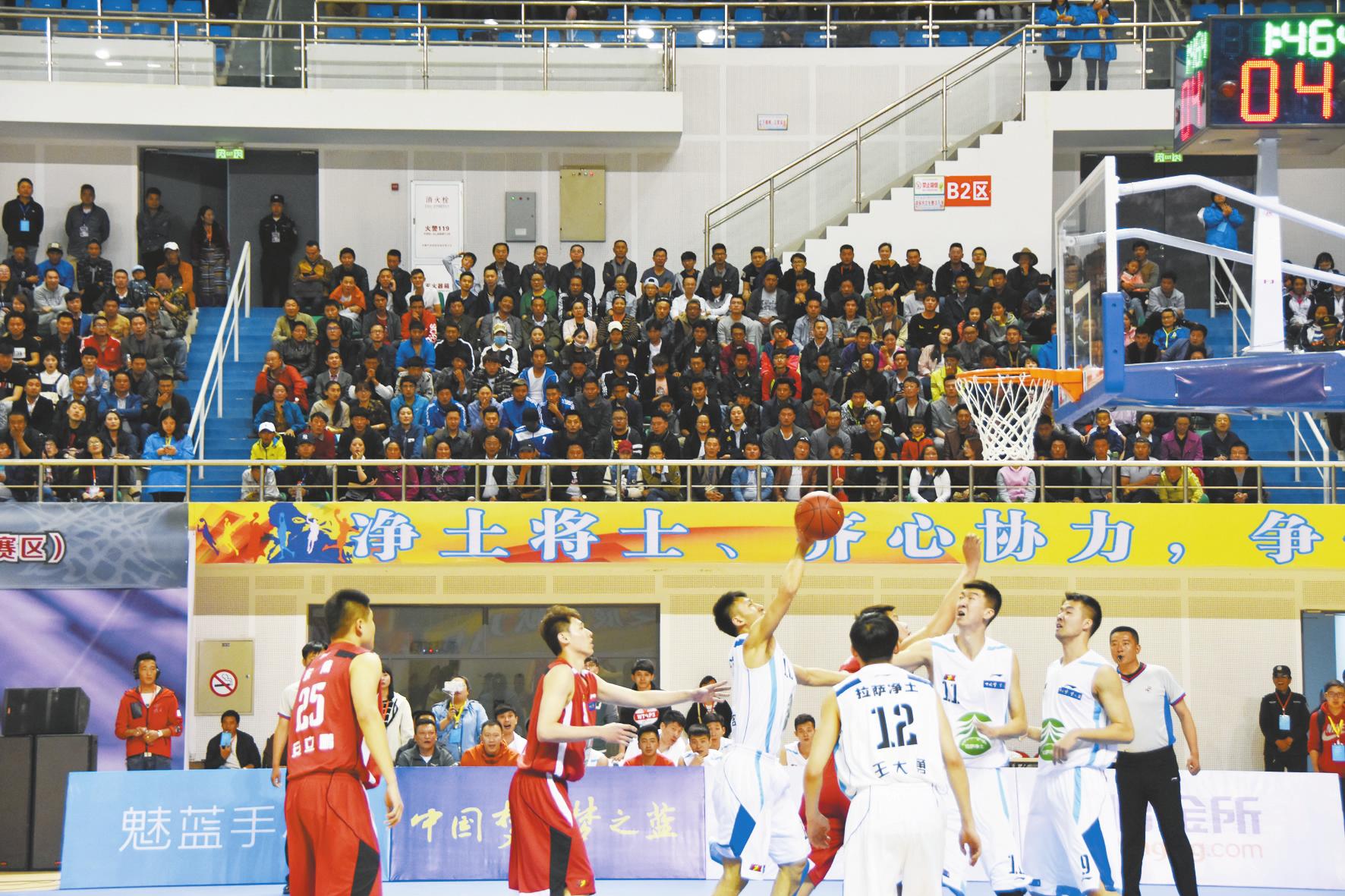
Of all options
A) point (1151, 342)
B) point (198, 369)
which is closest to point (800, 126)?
point (1151, 342)

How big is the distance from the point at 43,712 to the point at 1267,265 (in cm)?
1031

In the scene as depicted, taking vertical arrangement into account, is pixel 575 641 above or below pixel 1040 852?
above

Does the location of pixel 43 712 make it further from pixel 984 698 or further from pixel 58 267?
pixel 58 267

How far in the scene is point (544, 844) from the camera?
28.2ft

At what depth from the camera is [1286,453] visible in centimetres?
1923

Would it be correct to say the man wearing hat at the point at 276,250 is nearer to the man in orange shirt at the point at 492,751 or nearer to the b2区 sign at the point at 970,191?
the b2区 sign at the point at 970,191

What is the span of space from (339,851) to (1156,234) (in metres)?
6.47

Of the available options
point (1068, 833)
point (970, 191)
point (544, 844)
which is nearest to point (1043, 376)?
point (1068, 833)

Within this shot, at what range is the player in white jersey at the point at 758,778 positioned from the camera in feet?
29.3

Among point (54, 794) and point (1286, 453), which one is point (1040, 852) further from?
point (1286, 453)

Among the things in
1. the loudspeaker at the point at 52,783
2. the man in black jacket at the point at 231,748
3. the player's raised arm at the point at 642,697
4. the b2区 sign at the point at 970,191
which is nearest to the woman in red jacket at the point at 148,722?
the man in black jacket at the point at 231,748

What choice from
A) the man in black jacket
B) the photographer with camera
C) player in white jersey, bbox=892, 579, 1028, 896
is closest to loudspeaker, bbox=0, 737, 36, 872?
the man in black jacket

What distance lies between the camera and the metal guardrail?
1562cm

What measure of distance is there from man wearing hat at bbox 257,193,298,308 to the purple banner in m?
12.2
